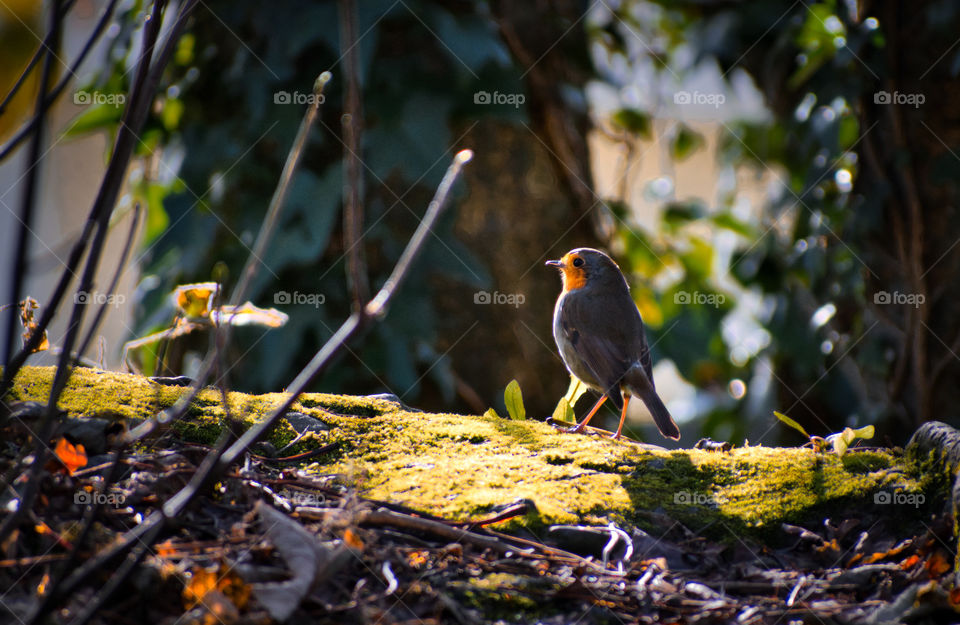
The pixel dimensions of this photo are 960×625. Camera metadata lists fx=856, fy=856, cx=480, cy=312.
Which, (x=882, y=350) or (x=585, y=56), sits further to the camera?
(x=585, y=56)

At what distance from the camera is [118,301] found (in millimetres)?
5250

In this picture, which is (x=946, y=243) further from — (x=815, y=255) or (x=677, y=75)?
(x=677, y=75)

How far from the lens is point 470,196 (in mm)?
6230

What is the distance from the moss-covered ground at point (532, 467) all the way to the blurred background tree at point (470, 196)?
1.86 metres

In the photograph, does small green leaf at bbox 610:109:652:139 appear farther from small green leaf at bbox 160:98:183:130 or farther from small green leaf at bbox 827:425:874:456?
small green leaf at bbox 827:425:874:456

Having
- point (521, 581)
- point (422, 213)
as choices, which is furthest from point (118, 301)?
point (521, 581)

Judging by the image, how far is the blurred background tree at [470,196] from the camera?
4883mm

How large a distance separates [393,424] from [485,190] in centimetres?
367

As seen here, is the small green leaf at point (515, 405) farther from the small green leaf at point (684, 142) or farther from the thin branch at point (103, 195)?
the small green leaf at point (684, 142)

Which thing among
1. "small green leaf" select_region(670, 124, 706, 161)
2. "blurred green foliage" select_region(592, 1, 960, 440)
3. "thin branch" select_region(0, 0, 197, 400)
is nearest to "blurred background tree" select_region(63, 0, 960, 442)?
"blurred green foliage" select_region(592, 1, 960, 440)

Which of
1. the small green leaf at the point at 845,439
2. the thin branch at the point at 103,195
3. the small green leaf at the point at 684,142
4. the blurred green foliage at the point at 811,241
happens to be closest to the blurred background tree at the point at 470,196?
the blurred green foliage at the point at 811,241

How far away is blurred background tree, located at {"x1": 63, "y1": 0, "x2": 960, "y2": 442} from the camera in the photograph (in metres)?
4.88

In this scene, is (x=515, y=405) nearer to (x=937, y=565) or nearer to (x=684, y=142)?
(x=937, y=565)

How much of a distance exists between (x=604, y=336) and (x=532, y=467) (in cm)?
206
